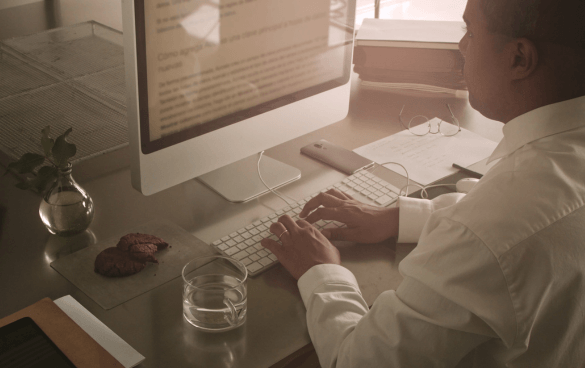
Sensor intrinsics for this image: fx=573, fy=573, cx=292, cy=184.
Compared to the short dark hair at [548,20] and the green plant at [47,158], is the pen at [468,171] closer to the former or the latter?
the short dark hair at [548,20]

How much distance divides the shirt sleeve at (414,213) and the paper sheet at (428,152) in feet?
0.41

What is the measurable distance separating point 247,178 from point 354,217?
28 centimetres

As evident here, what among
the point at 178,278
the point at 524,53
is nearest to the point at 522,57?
the point at 524,53

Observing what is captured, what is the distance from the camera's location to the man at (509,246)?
2.28 ft

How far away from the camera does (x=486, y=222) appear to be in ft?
2.33

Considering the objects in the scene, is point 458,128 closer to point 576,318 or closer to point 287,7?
point 287,7

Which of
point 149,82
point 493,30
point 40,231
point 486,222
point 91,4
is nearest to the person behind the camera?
point 486,222

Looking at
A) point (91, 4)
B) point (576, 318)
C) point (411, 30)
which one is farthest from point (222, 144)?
point (91, 4)

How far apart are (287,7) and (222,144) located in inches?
11.7

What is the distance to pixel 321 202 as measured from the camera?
112 cm

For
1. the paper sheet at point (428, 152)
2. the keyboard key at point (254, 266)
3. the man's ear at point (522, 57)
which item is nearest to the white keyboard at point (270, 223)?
the keyboard key at point (254, 266)

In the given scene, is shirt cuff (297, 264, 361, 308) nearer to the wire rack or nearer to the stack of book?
the wire rack

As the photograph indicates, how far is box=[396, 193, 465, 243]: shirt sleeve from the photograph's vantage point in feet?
3.51

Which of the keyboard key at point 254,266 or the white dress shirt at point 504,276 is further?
the keyboard key at point 254,266
